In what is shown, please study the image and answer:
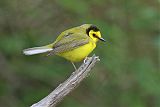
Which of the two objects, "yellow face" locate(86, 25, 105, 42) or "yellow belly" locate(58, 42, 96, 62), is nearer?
"yellow belly" locate(58, 42, 96, 62)

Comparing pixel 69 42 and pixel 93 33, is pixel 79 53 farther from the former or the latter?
pixel 93 33

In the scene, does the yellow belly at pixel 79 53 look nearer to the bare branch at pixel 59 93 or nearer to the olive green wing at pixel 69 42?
the olive green wing at pixel 69 42

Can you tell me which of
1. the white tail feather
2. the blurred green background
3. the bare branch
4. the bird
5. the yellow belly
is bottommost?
the bare branch

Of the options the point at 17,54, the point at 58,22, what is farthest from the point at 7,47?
the point at 58,22

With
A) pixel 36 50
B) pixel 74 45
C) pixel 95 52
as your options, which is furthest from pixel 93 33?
pixel 95 52

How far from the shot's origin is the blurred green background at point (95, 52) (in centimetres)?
738

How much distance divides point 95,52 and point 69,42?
2.15 metres

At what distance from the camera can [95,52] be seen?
7.41 metres

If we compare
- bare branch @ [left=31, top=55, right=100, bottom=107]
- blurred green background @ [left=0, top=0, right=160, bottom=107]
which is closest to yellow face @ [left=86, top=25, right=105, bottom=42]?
bare branch @ [left=31, top=55, right=100, bottom=107]

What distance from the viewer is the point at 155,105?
776 centimetres

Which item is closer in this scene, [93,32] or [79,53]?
[79,53]

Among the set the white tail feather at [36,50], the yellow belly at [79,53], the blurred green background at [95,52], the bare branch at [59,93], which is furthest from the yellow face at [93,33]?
the blurred green background at [95,52]

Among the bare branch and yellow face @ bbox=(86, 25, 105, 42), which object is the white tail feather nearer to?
yellow face @ bbox=(86, 25, 105, 42)

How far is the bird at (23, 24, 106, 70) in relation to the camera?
17.1 ft
